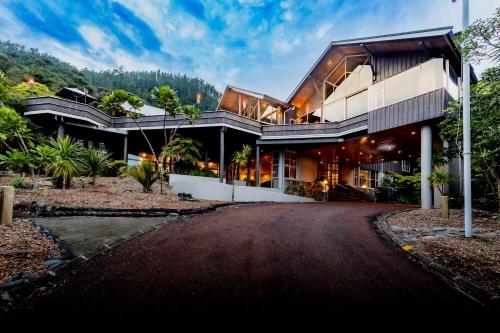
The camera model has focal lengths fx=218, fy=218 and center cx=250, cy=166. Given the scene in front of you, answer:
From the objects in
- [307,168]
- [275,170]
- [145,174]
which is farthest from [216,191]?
[307,168]

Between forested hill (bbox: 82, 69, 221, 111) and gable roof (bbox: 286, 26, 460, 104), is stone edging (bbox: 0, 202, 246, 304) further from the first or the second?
forested hill (bbox: 82, 69, 221, 111)

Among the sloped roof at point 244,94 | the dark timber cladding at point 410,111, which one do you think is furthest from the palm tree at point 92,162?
the dark timber cladding at point 410,111

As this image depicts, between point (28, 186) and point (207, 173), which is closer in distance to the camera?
point (28, 186)

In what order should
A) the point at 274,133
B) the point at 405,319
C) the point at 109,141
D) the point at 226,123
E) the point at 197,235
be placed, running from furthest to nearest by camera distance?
the point at 109,141, the point at 274,133, the point at 226,123, the point at 197,235, the point at 405,319

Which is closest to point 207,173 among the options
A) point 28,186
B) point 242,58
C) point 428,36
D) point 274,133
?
point 274,133

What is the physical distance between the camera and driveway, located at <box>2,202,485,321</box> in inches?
84.6

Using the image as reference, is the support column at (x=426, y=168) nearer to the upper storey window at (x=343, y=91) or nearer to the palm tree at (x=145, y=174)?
the upper storey window at (x=343, y=91)

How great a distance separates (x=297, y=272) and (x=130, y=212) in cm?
580

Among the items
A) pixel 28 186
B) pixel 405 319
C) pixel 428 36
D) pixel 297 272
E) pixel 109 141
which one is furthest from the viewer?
pixel 109 141

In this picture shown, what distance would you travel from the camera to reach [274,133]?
1798cm

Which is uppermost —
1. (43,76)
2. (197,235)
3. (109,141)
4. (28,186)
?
(43,76)

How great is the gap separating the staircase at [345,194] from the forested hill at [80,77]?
20562 mm

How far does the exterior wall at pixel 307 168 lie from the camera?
2014 centimetres

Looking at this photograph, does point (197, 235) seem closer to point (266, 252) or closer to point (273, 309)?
point (266, 252)
